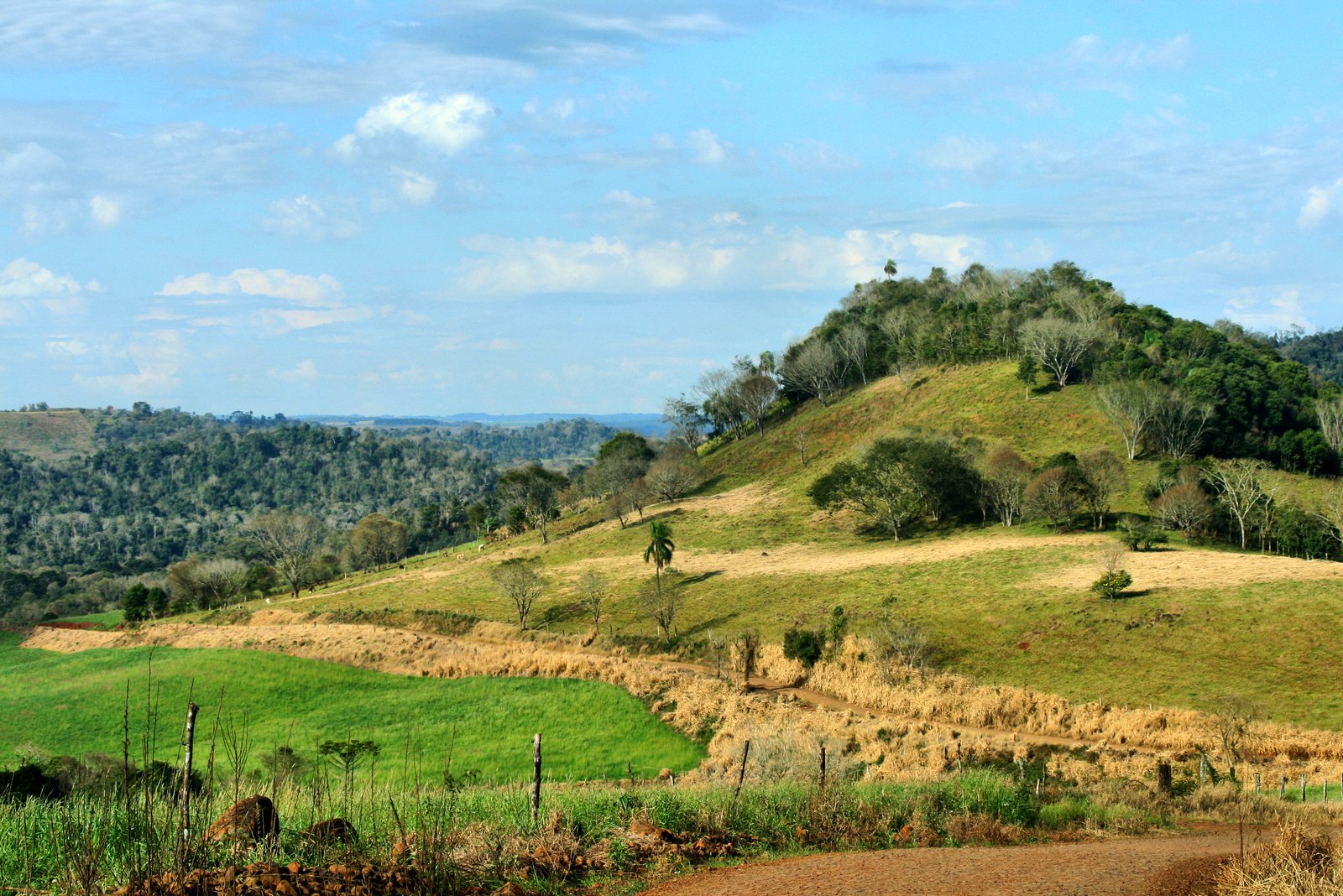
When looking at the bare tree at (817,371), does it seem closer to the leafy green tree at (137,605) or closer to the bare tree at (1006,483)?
the bare tree at (1006,483)

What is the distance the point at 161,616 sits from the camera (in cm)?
9106

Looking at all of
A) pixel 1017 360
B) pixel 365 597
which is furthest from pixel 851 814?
pixel 1017 360

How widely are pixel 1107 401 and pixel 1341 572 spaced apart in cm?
3626

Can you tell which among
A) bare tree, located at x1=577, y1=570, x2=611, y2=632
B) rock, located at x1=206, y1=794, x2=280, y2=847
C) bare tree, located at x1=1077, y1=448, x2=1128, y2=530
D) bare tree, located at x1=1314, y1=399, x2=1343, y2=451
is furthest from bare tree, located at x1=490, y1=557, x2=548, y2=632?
bare tree, located at x1=1314, y1=399, x2=1343, y2=451

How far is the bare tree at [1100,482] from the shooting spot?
7031cm

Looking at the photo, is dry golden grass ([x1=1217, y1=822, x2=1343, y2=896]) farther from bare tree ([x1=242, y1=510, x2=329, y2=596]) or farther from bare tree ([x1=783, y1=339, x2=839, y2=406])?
bare tree ([x1=783, y1=339, x2=839, y2=406])

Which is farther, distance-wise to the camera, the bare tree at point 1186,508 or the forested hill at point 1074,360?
the forested hill at point 1074,360

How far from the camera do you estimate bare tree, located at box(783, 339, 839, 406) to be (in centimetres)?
13088

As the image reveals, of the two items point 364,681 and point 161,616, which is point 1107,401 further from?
point 161,616

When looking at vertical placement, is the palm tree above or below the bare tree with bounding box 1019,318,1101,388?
below

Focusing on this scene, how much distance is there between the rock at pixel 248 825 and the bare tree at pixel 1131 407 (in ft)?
277

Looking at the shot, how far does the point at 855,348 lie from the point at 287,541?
3138 inches

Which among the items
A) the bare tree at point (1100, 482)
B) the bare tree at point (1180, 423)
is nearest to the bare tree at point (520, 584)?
the bare tree at point (1100, 482)

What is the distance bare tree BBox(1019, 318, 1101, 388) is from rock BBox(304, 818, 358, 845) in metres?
101
